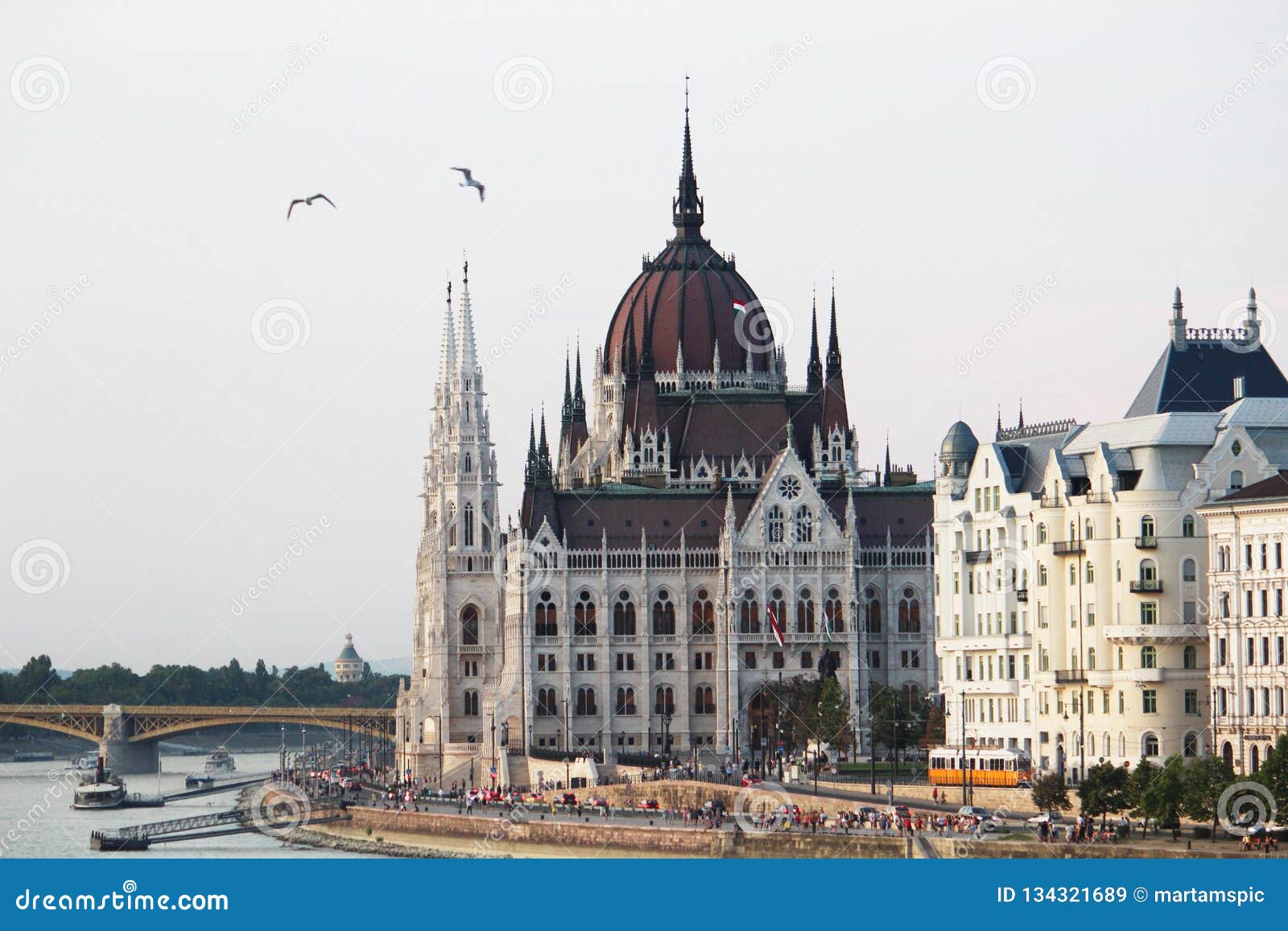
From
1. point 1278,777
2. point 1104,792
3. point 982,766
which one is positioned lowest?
point 1104,792

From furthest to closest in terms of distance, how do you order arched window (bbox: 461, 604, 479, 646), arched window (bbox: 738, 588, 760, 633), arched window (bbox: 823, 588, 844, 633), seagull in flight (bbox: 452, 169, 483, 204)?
1. arched window (bbox: 461, 604, 479, 646)
2. arched window (bbox: 823, 588, 844, 633)
3. arched window (bbox: 738, 588, 760, 633)
4. seagull in flight (bbox: 452, 169, 483, 204)

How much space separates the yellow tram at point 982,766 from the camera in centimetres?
13162

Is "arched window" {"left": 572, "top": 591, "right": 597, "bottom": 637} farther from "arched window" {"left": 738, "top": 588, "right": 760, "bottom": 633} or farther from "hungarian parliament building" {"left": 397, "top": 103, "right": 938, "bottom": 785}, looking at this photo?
"arched window" {"left": 738, "top": 588, "right": 760, "bottom": 633}

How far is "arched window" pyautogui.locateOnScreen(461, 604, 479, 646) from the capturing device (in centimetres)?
Result: 19362

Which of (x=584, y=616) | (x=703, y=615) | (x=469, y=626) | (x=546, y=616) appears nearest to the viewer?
(x=546, y=616)

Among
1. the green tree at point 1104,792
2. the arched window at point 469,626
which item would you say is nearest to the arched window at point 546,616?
the arched window at point 469,626

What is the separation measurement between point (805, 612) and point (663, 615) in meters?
7.87

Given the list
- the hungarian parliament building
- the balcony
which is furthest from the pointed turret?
the hungarian parliament building

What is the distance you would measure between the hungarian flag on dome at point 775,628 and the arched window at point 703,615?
3135mm

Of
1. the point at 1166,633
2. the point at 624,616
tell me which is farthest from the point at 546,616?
the point at 1166,633

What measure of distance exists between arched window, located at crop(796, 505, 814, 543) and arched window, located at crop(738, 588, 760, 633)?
4159mm

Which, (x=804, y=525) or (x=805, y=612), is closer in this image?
(x=805, y=612)

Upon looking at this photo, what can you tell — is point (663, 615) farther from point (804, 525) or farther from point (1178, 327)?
point (1178, 327)

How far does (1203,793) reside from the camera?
109 m
